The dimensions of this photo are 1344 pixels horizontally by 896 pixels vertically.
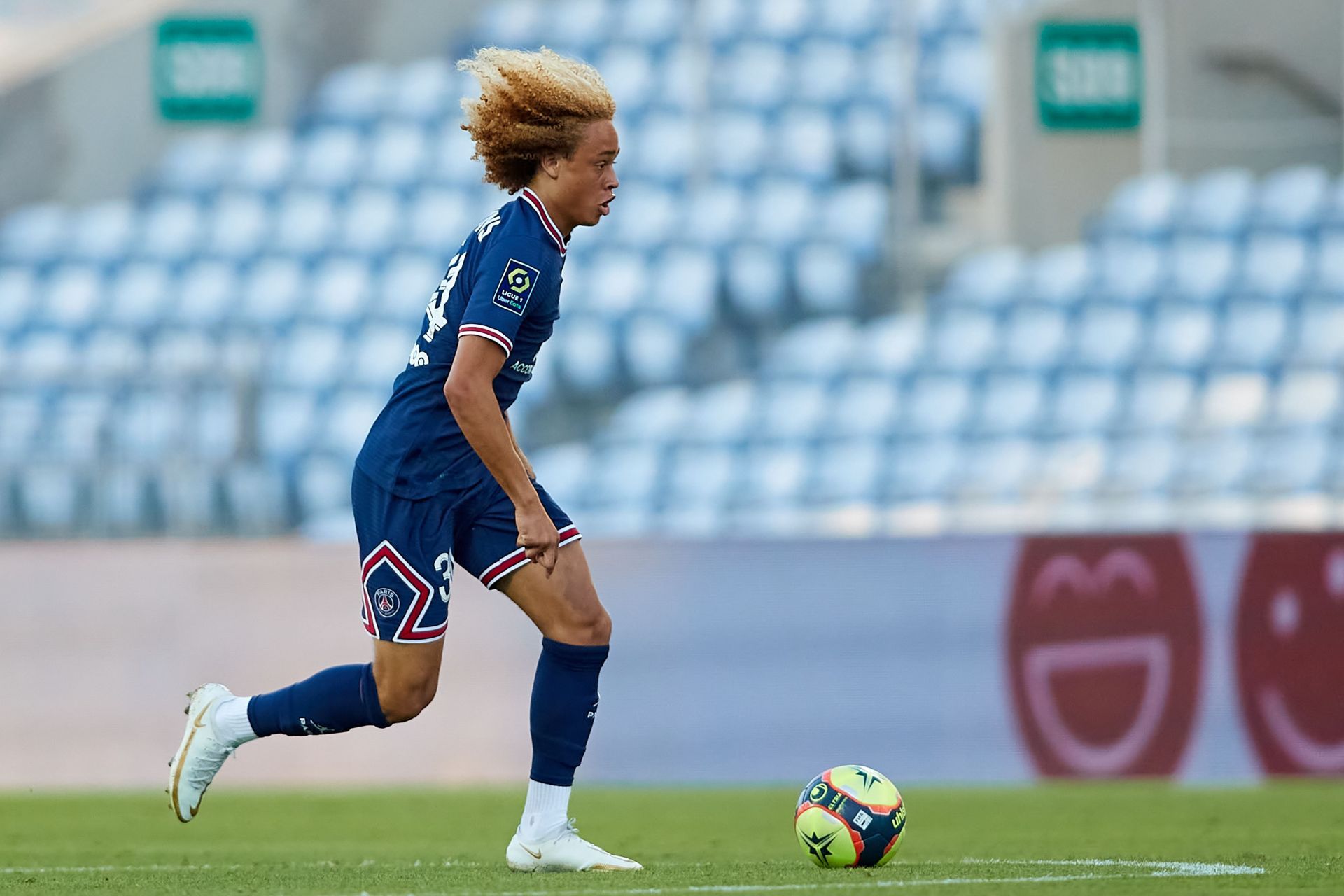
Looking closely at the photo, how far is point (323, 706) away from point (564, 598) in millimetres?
634

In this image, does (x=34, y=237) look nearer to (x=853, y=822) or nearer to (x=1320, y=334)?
(x=1320, y=334)

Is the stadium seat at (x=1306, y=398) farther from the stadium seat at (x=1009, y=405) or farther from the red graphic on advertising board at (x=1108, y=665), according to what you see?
the red graphic on advertising board at (x=1108, y=665)

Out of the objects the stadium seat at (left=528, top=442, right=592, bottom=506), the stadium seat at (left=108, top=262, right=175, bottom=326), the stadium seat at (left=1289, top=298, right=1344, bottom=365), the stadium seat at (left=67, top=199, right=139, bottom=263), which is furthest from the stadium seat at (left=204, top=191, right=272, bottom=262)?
the stadium seat at (left=1289, top=298, right=1344, bottom=365)

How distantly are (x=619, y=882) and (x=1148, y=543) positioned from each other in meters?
4.75

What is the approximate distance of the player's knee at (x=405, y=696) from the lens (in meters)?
4.39

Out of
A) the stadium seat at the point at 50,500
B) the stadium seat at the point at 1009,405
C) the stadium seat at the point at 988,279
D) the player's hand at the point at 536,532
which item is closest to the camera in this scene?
the player's hand at the point at 536,532

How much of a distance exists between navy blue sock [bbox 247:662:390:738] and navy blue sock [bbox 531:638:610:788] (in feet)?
1.20

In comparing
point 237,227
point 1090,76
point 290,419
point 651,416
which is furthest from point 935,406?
point 237,227

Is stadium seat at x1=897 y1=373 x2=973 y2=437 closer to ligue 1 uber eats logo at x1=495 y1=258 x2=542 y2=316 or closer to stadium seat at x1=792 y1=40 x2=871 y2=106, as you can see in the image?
stadium seat at x1=792 y1=40 x2=871 y2=106

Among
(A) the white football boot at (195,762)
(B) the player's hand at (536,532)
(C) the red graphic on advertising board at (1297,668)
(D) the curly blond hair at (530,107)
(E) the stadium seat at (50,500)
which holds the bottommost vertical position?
(C) the red graphic on advertising board at (1297,668)

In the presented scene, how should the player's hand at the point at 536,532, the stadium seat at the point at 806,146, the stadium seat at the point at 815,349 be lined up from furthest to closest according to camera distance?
the stadium seat at the point at 806,146
the stadium seat at the point at 815,349
the player's hand at the point at 536,532

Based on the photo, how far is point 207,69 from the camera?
11984 millimetres

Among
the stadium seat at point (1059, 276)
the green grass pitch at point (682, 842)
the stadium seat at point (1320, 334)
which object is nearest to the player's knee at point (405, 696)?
the green grass pitch at point (682, 842)

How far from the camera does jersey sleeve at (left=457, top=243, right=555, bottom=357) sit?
4.17 m
